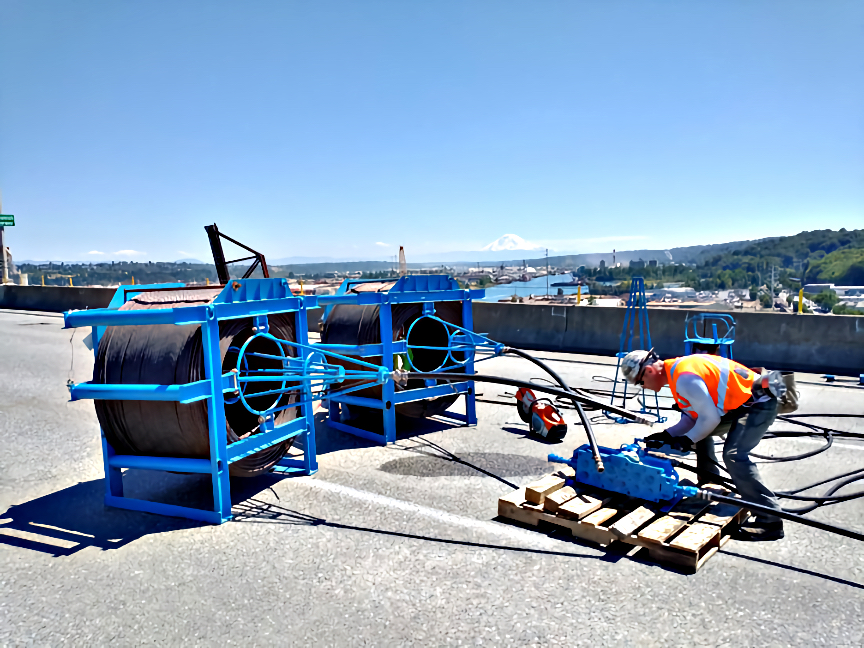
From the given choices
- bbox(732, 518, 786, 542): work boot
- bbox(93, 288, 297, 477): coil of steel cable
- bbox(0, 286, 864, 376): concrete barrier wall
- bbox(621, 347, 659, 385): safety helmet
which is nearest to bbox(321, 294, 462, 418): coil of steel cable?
bbox(93, 288, 297, 477): coil of steel cable

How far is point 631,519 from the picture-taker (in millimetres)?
4992

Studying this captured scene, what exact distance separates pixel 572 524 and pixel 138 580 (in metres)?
3.42

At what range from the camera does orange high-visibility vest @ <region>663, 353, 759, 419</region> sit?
200 inches

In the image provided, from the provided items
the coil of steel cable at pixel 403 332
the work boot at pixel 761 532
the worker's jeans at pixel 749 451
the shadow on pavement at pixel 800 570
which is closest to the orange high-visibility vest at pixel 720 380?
the worker's jeans at pixel 749 451

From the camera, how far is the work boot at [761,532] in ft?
16.5

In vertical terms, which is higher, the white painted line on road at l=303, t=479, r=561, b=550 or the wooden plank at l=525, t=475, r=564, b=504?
the wooden plank at l=525, t=475, r=564, b=504

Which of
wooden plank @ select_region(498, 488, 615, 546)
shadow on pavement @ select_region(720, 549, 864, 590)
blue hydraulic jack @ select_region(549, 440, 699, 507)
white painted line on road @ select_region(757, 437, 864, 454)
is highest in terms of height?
blue hydraulic jack @ select_region(549, 440, 699, 507)

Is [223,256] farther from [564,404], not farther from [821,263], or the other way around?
[821,263]

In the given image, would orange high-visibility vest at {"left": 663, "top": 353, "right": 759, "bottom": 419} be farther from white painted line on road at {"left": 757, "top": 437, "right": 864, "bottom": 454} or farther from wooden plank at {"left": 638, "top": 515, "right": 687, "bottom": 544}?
white painted line on road at {"left": 757, "top": 437, "right": 864, "bottom": 454}

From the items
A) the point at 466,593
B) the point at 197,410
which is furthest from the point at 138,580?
the point at 466,593

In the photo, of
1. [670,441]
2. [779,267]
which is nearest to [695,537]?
[670,441]

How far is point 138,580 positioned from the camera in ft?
14.6

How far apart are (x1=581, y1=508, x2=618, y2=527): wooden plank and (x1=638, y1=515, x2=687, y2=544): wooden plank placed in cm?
36

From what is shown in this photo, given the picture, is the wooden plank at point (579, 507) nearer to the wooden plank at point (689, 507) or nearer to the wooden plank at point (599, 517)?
the wooden plank at point (599, 517)
